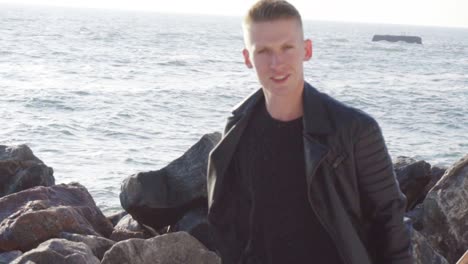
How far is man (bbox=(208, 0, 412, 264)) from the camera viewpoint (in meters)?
2.60

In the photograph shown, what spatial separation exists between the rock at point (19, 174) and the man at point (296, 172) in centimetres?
727

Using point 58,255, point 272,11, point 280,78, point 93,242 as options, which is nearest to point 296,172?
point 280,78

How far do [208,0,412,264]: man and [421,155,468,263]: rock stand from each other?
4.68m

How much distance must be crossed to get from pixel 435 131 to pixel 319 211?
2015 cm

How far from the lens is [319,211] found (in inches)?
103

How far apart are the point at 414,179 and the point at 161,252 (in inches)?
156

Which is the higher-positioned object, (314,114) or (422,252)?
(314,114)

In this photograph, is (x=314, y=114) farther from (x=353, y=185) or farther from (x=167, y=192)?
(x=167, y=192)

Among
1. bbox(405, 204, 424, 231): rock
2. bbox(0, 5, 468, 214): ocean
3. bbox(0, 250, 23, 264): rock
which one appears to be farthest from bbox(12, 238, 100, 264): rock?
bbox(0, 5, 468, 214): ocean

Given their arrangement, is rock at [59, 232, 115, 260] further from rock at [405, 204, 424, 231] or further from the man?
the man

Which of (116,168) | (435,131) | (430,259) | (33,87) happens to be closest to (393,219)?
(430,259)

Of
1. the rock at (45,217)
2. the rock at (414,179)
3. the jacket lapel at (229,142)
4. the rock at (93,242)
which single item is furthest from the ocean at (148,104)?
the jacket lapel at (229,142)

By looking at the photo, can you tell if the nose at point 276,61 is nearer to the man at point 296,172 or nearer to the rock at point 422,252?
the man at point 296,172

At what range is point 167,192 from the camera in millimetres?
8000
